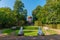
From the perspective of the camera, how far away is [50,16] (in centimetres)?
2892

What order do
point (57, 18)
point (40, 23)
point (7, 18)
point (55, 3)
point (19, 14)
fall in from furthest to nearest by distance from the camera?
point (19, 14) < point (40, 23) < point (7, 18) < point (57, 18) < point (55, 3)

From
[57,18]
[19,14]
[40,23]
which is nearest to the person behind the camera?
[57,18]

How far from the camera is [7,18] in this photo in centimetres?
3173

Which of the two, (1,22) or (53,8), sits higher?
(53,8)

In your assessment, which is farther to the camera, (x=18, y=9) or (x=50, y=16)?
(x=18, y=9)

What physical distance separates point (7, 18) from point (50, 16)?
931cm

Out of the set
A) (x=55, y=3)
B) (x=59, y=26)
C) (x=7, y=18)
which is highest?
(x=55, y=3)

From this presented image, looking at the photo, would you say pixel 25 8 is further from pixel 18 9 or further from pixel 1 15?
pixel 1 15

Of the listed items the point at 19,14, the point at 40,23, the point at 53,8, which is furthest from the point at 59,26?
the point at 19,14

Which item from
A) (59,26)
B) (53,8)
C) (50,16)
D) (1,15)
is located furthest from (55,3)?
(1,15)

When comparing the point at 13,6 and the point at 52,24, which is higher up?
the point at 13,6

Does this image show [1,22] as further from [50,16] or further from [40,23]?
[40,23]

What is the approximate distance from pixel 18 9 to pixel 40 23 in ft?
32.0

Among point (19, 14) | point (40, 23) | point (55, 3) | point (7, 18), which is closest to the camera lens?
point (55, 3)
